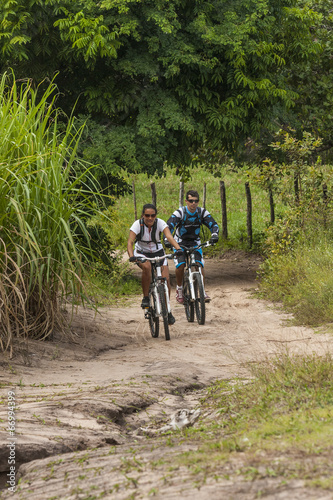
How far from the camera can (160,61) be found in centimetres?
1162

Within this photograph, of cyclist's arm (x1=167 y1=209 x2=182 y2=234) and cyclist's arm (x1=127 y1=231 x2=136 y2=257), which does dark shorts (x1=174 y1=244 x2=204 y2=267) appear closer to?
cyclist's arm (x1=167 y1=209 x2=182 y2=234)

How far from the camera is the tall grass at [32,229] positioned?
6242mm

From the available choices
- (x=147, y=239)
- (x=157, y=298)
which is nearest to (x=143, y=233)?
(x=147, y=239)

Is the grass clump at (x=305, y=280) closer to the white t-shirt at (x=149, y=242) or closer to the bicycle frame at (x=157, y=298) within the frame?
the bicycle frame at (x=157, y=298)

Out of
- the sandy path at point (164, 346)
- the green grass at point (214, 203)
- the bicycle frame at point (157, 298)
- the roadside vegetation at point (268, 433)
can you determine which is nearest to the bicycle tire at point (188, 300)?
the sandy path at point (164, 346)

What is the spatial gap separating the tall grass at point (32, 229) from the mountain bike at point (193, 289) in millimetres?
2352

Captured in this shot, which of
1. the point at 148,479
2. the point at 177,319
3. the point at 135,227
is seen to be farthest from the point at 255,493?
the point at 177,319

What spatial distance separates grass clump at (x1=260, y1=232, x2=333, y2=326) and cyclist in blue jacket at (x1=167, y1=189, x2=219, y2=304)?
150 cm

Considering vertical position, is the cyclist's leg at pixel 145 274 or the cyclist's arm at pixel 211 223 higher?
the cyclist's arm at pixel 211 223

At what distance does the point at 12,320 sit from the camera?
6.45m

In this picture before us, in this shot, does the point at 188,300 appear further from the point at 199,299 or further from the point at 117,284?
the point at 117,284

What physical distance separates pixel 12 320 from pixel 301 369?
10.3ft

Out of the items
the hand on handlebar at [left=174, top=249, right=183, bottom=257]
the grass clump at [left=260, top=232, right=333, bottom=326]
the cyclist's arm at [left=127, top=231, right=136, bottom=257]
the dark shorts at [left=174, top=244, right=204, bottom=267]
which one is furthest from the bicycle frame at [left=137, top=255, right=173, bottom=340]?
the grass clump at [left=260, top=232, right=333, bottom=326]

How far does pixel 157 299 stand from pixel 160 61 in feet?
18.1
